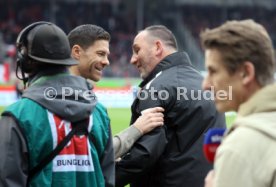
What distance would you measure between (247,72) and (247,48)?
0.28ft

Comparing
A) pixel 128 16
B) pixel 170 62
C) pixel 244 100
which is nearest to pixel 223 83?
pixel 244 100

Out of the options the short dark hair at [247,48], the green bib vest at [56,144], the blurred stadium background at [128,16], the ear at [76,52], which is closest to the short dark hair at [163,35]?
the ear at [76,52]

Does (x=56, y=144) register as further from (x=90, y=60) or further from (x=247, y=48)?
(x=90, y=60)

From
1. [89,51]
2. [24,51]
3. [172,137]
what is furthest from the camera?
[89,51]

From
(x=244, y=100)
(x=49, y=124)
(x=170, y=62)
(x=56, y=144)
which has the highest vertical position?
(x=244, y=100)

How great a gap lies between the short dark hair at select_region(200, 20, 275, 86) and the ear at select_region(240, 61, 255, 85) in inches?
0.5

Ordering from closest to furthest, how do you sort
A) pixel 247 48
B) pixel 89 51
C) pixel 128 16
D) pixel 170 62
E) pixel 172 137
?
pixel 247 48, pixel 172 137, pixel 170 62, pixel 89 51, pixel 128 16

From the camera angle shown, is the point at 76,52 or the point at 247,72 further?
the point at 76,52

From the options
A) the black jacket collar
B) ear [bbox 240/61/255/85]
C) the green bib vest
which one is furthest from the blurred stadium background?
ear [bbox 240/61/255/85]

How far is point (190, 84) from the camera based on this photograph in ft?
13.8

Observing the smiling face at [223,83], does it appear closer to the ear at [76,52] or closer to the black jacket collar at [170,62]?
the black jacket collar at [170,62]

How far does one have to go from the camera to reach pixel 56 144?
9.77 feet

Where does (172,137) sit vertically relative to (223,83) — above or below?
below

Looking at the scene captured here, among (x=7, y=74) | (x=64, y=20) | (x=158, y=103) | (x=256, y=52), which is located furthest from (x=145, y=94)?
(x=64, y=20)
